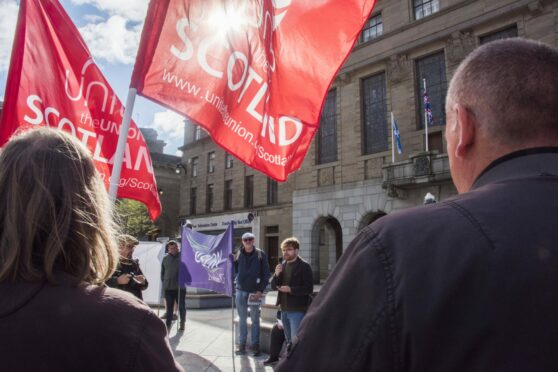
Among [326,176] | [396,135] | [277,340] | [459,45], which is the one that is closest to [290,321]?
[277,340]

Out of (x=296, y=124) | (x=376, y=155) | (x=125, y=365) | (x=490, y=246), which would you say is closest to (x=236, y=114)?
(x=296, y=124)

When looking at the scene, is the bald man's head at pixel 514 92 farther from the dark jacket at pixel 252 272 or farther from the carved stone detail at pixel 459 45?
the carved stone detail at pixel 459 45

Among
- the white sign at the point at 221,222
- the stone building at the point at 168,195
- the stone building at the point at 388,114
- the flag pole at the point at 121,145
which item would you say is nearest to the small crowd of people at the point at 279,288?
the flag pole at the point at 121,145

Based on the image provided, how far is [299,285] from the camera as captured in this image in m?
6.28

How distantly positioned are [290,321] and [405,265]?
5.77 m

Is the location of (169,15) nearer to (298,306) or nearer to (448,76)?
(298,306)

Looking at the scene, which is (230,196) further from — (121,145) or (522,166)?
(522,166)

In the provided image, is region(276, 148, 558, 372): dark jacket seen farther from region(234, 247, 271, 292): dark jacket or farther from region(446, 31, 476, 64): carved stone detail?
region(446, 31, 476, 64): carved stone detail

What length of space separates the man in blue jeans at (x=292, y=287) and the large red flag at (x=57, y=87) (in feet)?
10.0

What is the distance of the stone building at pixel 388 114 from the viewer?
16.9 metres

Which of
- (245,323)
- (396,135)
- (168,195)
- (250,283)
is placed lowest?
(245,323)

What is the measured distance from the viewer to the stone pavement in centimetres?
607

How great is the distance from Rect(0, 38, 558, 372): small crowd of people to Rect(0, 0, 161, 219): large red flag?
2405mm

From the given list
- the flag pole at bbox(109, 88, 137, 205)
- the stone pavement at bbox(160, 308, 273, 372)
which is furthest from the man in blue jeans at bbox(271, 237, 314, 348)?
the flag pole at bbox(109, 88, 137, 205)
